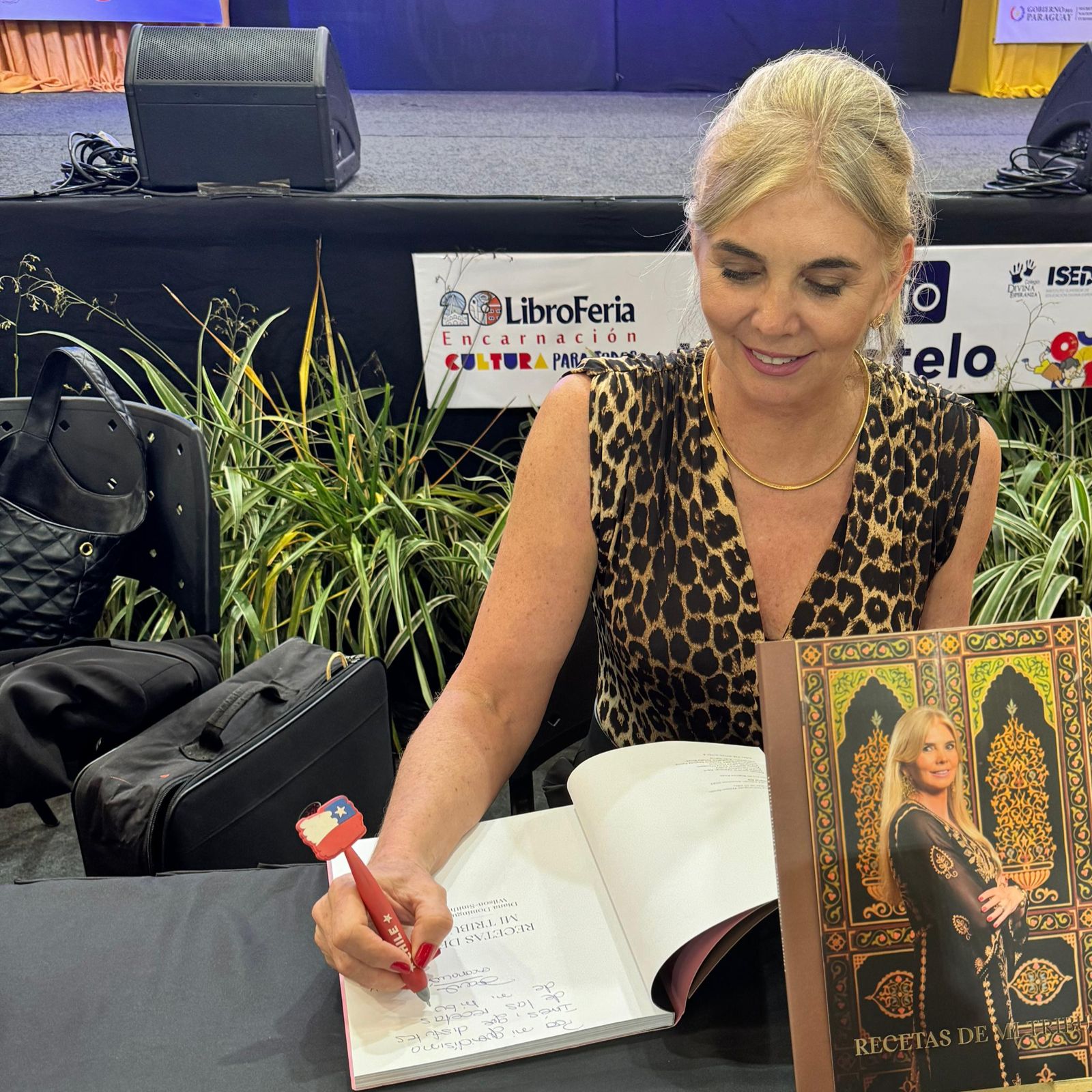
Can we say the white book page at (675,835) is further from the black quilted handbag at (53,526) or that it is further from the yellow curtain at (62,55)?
the yellow curtain at (62,55)

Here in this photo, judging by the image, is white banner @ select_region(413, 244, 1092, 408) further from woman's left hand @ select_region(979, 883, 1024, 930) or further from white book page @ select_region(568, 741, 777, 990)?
woman's left hand @ select_region(979, 883, 1024, 930)

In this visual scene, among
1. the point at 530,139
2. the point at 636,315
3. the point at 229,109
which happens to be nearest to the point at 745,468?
the point at 636,315

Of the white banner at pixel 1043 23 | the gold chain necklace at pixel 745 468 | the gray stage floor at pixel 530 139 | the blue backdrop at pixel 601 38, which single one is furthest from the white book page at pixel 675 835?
the white banner at pixel 1043 23

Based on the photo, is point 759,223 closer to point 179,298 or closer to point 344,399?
point 344,399

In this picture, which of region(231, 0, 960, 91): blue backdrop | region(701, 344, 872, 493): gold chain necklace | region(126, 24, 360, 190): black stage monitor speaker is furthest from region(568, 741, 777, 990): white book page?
region(231, 0, 960, 91): blue backdrop

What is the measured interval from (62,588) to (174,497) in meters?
0.23

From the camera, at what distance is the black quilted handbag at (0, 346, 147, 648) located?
5.56 feet

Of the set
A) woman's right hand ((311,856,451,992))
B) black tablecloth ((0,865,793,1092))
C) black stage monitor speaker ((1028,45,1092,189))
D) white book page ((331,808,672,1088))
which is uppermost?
black stage monitor speaker ((1028,45,1092,189))

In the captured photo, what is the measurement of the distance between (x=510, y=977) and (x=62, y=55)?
18.2ft

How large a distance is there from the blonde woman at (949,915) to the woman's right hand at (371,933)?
12.7 inches

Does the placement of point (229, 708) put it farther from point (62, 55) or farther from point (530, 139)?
point (62, 55)

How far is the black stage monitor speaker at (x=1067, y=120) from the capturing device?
9.50 ft

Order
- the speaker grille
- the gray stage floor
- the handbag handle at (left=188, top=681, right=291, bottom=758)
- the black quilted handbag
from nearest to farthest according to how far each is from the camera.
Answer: the handbag handle at (left=188, top=681, right=291, bottom=758) → the black quilted handbag → the speaker grille → the gray stage floor

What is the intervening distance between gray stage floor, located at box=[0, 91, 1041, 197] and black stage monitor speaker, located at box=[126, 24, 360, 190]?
0.59 ft
